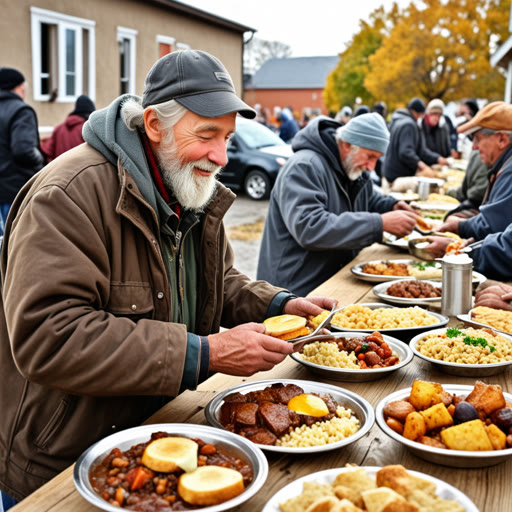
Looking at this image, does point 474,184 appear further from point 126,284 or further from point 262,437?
point 262,437

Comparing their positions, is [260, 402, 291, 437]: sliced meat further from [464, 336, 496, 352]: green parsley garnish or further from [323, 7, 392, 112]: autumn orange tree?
[323, 7, 392, 112]: autumn orange tree

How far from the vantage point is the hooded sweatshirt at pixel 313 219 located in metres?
4.01

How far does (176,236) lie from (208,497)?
108 cm

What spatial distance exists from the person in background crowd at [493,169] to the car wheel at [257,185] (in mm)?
9611

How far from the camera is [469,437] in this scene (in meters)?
1.65

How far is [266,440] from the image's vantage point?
1729 millimetres

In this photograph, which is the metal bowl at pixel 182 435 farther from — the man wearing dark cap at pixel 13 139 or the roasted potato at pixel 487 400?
the man wearing dark cap at pixel 13 139

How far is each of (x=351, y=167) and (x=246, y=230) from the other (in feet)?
22.3

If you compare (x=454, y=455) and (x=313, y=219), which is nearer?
(x=454, y=455)

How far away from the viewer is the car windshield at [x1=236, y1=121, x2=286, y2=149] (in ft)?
48.0

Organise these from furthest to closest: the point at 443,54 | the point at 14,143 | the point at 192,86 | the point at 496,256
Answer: the point at 443,54 → the point at 14,143 → the point at 496,256 → the point at 192,86

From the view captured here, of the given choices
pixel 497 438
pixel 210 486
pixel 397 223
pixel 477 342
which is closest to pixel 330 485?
pixel 210 486

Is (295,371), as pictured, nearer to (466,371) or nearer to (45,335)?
(466,371)

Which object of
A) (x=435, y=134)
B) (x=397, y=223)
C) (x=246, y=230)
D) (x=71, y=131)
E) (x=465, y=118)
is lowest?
(x=246, y=230)
